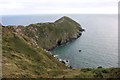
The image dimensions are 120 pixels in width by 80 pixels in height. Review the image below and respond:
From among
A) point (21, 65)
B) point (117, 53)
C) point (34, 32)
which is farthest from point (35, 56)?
point (34, 32)

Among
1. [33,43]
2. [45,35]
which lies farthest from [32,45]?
[45,35]

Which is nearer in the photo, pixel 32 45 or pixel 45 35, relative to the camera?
pixel 32 45

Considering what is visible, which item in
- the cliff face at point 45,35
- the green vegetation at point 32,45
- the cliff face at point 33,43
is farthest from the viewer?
the cliff face at point 45,35

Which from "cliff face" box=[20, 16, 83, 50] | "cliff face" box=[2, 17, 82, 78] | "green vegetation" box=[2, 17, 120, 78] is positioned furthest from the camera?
"cliff face" box=[20, 16, 83, 50]

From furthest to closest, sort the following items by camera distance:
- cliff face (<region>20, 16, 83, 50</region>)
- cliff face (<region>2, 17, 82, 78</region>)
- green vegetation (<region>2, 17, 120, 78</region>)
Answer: cliff face (<region>20, 16, 83, 50</region>) < cliff face (<region>2, 17, 82, 78</region>) < green vegetation (<region>2, 17, 120, 78</region>)

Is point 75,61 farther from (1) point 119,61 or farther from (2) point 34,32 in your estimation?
(2) point 34,32

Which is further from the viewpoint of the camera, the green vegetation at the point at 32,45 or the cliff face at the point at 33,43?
the cliff face at the point at 33,43

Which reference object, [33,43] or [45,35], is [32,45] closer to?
[33,43]

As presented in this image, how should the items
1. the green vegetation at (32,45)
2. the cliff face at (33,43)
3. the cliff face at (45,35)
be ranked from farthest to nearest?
the cliff face at (45,35)
the cliff face at (33,43)
the green vegetation at (32,45)

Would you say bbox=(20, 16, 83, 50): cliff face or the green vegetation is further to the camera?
bbox=(20, 16, 83, 50): cliff face

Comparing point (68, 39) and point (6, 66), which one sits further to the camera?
point (68, 39)

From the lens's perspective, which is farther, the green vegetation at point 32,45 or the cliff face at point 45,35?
the cliff face at point 45,35
